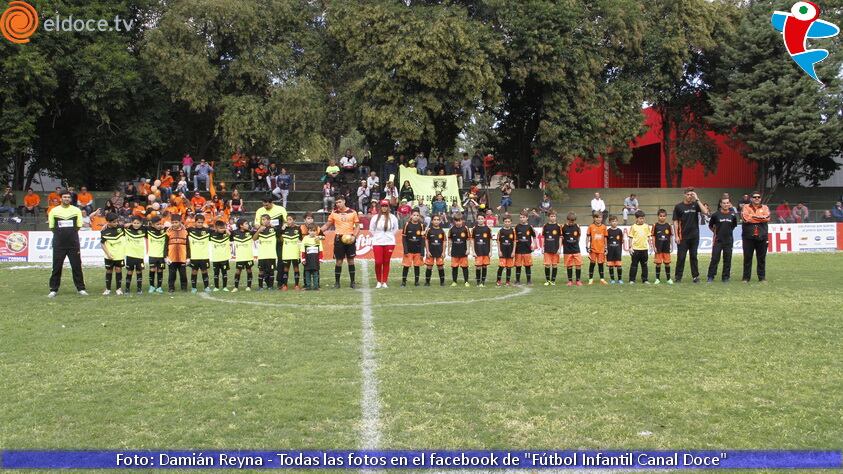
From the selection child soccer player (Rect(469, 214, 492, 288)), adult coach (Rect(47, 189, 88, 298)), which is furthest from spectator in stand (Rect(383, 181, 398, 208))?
adult coach (Rect(47, 189, 88, 298))

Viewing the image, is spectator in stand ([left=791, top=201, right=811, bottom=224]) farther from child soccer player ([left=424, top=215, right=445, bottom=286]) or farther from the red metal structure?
child soccer player ([left=424, top=215, right=445, bottom=286])

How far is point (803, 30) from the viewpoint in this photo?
115 ft

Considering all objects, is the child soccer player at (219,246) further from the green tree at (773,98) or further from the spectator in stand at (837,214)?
the green tree at (773,98)

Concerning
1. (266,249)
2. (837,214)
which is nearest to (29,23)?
(266,249)

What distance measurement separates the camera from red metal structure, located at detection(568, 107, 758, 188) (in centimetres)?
4159

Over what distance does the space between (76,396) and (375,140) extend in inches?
1140

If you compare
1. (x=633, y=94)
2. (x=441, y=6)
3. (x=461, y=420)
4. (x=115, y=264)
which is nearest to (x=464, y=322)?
(x=461, y=420)

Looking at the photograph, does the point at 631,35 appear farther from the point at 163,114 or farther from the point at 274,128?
the point at 163,114

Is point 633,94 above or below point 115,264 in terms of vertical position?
above

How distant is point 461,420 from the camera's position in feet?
19.2

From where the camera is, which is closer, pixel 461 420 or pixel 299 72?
pixel 461 420

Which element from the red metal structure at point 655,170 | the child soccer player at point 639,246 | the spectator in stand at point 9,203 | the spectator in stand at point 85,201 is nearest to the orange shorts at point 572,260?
the child soccer player at point 639,246

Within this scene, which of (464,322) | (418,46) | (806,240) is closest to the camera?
(464,322)

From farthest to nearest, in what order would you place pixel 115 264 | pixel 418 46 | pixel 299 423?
pixel 418 46 → pixel 115 264 → pixel 299 423
